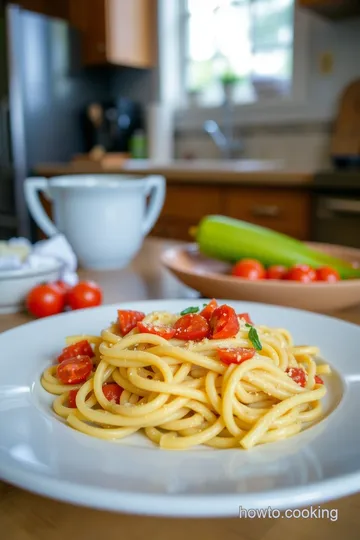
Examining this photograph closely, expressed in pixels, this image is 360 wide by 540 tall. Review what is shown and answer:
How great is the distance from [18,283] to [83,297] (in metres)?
0.11

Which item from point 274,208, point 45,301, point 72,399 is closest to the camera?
point 72,399

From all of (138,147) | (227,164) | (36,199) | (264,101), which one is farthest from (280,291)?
(138,147)

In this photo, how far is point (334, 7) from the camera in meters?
2.81

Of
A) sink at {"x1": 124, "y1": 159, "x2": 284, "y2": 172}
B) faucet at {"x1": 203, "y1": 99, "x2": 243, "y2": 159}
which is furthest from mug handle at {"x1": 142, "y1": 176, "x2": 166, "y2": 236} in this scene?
faucet at {"x1": 203, "y1": 99, "x2": 243, "y2": 159}

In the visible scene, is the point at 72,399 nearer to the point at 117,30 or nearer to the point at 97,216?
the point at 97,216

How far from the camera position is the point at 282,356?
2.15 ft

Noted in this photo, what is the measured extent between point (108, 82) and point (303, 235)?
7.85ft

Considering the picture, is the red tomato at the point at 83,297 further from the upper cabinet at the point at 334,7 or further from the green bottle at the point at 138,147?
the green bottle at the point at 138,147

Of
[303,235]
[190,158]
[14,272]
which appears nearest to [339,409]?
[14,272]

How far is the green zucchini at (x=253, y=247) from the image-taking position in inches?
45.0

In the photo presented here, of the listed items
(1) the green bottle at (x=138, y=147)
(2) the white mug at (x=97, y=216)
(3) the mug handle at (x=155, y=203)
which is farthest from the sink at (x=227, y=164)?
(2) the white mug at (x=97, y=216)

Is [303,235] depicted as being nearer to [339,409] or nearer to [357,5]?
[357,5]

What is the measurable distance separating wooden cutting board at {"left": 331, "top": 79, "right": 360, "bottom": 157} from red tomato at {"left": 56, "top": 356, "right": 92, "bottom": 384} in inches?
104

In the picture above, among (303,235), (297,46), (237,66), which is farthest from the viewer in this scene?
(237,66)
